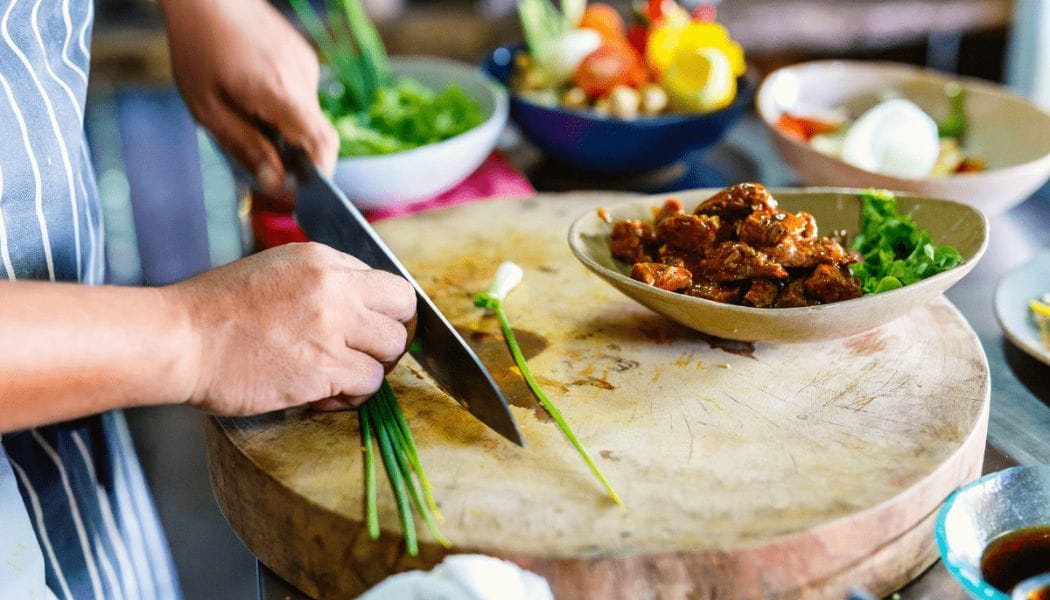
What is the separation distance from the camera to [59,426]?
1.30m

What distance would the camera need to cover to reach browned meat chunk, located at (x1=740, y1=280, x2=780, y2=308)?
1138 millimetres

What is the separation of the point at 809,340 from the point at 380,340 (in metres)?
0.52

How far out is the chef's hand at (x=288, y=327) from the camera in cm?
95

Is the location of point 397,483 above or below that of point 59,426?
above

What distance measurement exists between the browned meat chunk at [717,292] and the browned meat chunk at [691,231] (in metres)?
Result: 0.06

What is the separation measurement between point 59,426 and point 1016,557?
47.8 inches

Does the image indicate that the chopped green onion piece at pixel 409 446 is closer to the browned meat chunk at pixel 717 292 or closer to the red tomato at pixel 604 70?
the browned meat chunk at pixel 717 292

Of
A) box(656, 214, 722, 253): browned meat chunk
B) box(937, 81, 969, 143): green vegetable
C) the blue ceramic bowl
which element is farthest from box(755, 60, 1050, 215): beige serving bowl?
box(656, 214, 722, 253): browned meat chunk

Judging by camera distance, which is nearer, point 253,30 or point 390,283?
point 390,283

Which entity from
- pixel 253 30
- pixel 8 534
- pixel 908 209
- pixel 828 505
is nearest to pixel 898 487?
pixel 828 505

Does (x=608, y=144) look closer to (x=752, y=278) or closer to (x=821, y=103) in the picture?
(x=821, y=103)

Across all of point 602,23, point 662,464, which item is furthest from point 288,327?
point 602,23

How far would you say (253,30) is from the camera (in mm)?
1501

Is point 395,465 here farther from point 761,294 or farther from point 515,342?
point 761,294
